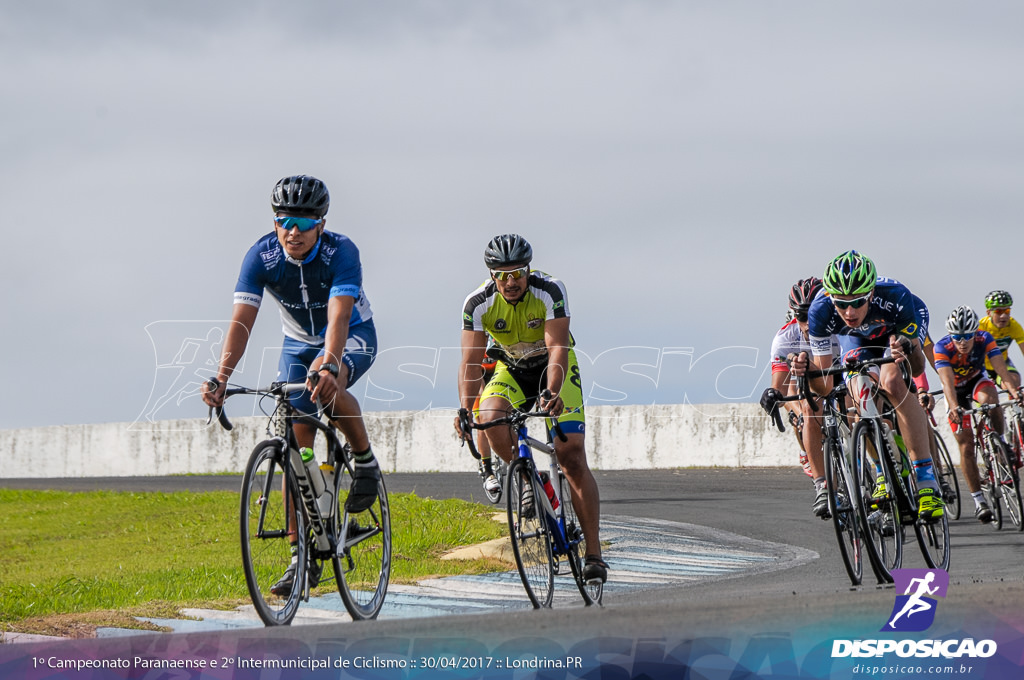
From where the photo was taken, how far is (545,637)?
4855 millimetres

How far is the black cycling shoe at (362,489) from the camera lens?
7059 mm

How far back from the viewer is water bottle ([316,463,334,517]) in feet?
21.9

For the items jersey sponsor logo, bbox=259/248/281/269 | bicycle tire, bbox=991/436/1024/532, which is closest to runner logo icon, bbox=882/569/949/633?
jersey sponsor logo, bbox=259/248/281/269

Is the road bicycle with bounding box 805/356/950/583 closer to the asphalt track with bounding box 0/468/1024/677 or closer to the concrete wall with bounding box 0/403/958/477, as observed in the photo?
the asphalt track with bounding box 0/468/1024/677

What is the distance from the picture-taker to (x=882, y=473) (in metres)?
8.04

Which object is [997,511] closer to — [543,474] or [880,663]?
[543,474]

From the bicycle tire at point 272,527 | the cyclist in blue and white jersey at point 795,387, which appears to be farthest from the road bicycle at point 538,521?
the cyclist in blue and white jersey at point 795,387

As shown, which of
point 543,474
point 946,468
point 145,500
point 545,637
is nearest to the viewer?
point 545,637

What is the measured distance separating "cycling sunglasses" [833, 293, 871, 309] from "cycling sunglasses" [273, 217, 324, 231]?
3.55 meters

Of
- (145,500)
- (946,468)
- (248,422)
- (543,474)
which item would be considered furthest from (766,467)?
(543,474)

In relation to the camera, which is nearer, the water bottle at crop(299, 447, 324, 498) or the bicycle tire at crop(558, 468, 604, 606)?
the water bottle at crop(299, 447, 324, 498)

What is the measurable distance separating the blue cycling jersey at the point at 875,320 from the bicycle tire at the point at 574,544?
7.09 ft

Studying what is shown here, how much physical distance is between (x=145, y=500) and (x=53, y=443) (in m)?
15.6

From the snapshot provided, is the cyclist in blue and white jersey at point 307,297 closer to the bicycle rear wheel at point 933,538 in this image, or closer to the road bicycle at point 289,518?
the road bicycle at point 289,518
